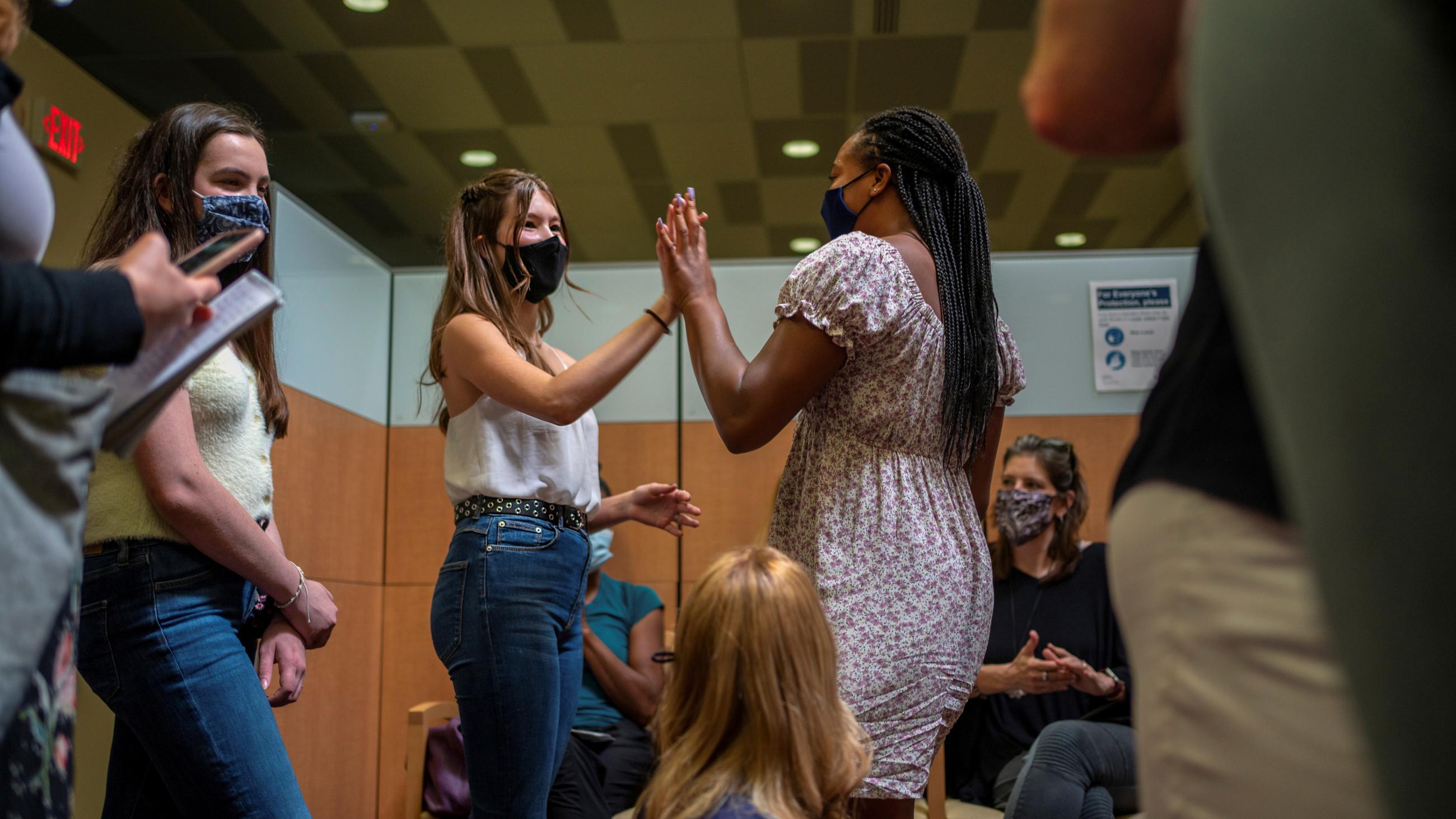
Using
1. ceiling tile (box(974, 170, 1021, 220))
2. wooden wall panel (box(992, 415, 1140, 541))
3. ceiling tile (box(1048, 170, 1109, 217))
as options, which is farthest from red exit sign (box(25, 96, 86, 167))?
ceiling tile (box(1048, 170, 1109, 217))

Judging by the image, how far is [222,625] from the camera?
1469mm

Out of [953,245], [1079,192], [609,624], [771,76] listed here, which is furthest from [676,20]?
[953,245]

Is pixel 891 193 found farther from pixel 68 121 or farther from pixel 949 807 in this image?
pixel 68 121

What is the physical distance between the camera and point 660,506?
2088mm

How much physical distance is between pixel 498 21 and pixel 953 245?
11.2 ft

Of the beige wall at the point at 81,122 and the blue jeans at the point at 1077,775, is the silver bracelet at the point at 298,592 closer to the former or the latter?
the blue jeans at the point at 1077,775

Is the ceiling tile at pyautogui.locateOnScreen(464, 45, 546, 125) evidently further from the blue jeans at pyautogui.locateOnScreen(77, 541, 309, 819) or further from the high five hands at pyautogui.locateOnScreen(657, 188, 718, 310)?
the blue jeans at pyautogui.locateOnScreen(77, 541, 309, 819)

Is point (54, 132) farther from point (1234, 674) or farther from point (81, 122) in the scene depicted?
point (1234, 674)

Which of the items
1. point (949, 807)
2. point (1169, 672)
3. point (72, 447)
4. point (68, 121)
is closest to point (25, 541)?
point (72, 447)

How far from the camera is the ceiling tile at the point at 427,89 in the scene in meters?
4.82

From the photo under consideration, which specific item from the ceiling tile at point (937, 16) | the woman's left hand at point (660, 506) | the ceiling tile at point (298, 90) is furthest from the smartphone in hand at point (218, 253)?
the ceiling tile at point (298, 90)

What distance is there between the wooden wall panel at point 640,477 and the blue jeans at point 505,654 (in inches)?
67.1

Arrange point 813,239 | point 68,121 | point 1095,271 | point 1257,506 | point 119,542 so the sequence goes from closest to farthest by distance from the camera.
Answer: point 1257,506 → point 119,542 → point 1095,271 → point 68,121 → point 813,239

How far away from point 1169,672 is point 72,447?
72 cm
